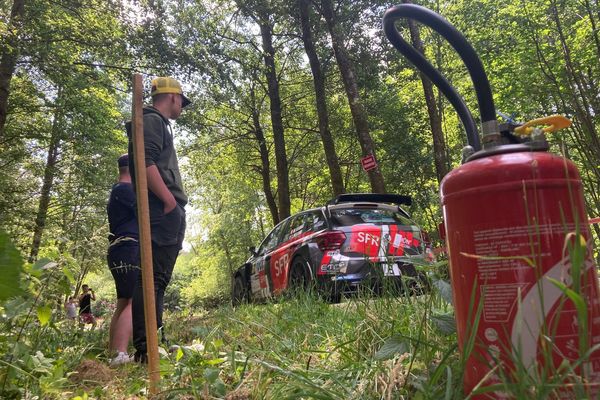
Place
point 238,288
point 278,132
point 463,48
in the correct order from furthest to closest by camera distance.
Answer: point 278,132 → point 238,288 → point 463,48

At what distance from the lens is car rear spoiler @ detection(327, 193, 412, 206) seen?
650 cm

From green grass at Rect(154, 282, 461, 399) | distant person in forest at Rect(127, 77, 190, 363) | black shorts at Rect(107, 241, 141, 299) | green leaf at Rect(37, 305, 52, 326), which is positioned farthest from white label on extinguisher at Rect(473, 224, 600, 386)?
black shorts at Rect(107, 241, 141, 299)

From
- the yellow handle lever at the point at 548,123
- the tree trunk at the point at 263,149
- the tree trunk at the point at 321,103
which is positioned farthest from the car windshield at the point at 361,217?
the tree trunk at the point at 263,149

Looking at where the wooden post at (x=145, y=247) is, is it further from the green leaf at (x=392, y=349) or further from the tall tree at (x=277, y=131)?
the tall tree at (x=277, y=131)

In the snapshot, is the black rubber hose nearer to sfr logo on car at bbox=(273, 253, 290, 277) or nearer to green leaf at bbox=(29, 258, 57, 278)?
green leaf at bbox=(29, 258, 57, 278)

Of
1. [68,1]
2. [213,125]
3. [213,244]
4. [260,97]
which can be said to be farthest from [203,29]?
[213,244]

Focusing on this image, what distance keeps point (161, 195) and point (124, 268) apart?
27.0 inches

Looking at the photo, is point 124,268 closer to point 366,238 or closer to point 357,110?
point 366,238

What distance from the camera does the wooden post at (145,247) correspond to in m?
2.07

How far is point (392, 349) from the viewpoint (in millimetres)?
1665

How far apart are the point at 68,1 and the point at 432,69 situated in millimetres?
12514

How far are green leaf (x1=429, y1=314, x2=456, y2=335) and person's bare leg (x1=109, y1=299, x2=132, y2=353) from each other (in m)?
2.39

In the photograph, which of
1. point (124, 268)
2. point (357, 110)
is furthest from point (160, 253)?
point (357, 110)

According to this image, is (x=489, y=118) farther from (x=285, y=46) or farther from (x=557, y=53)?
(x=285, y=46)
